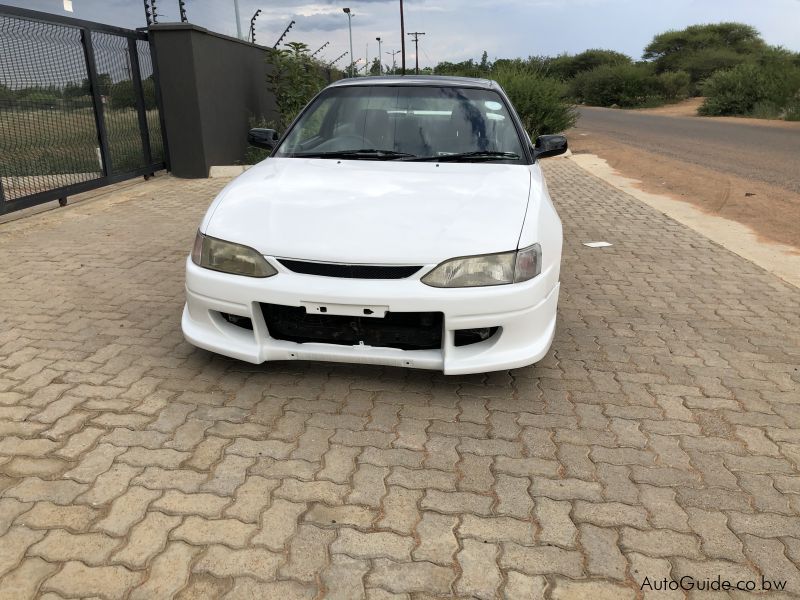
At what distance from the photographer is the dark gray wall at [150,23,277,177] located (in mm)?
9789

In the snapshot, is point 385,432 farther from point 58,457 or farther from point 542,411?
point 58,457

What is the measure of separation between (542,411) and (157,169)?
897cm

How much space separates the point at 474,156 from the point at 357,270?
5.01 feet

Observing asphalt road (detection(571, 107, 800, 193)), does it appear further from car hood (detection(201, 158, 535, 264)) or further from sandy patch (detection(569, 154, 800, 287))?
car hood (detection(201, 158, 535, 264))

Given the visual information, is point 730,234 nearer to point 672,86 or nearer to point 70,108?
point 70,108

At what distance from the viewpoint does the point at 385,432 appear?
2.96 metres

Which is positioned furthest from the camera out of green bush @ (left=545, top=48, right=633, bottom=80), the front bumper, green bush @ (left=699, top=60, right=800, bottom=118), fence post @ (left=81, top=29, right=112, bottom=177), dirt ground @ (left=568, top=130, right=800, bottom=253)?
green bush @ (left=545, top=48, right=633, bottom=80)

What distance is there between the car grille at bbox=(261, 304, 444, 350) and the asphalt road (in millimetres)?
9435

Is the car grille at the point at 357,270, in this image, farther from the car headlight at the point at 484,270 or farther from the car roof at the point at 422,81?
the car roof at the point at 422,81

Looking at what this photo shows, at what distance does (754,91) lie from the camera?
101ft

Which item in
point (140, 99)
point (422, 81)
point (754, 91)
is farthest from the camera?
point (754, 91)

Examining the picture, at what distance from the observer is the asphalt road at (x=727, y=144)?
12297 millimetres

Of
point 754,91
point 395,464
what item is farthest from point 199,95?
point 754,91

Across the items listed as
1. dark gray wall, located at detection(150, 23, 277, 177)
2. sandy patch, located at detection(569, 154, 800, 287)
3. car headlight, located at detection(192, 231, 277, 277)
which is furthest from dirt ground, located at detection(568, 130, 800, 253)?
dark gray wall, located at detection(150, 23, 277, 177)
